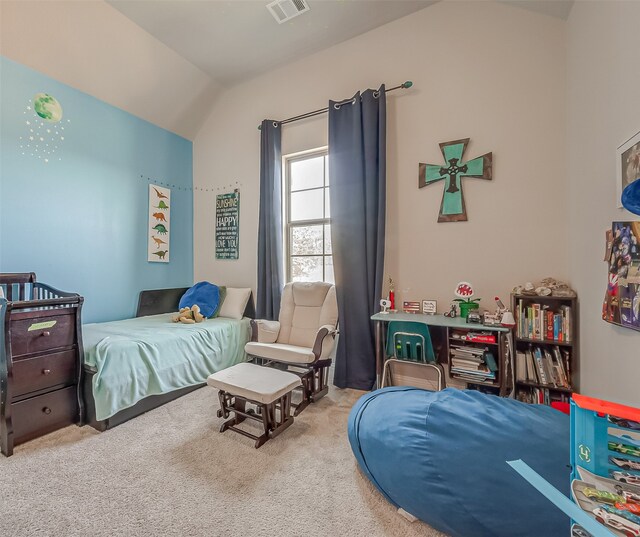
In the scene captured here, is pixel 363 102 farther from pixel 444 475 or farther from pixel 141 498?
pixel 141 498

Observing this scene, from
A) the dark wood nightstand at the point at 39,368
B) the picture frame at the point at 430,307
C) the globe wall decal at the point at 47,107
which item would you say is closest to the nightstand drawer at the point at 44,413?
the dark wood nightstand at the point at 39,368

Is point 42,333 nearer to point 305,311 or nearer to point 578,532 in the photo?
point 305,311

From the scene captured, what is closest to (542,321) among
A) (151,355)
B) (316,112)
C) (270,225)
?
(270,225)

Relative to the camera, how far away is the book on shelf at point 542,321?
1.90 m

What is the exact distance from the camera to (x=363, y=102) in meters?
2.70

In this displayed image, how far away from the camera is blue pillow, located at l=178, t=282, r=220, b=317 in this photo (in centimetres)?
329

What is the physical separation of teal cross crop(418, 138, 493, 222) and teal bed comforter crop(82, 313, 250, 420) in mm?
2409

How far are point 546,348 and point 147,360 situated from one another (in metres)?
2.96

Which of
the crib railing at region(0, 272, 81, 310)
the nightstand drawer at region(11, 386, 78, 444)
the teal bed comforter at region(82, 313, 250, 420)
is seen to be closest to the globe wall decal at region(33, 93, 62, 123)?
the crib railing at region(0, 272, 81, 310)

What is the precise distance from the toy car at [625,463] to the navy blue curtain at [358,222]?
1837 millimetres

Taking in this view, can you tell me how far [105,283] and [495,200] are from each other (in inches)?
152

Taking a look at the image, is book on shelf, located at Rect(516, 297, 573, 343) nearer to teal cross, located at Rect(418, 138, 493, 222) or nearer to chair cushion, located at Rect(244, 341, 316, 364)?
teal cross, located at Rect(418, 138, 493, 222)

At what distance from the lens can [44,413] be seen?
75.1 inches

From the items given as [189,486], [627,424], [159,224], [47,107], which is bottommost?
[189,486]
